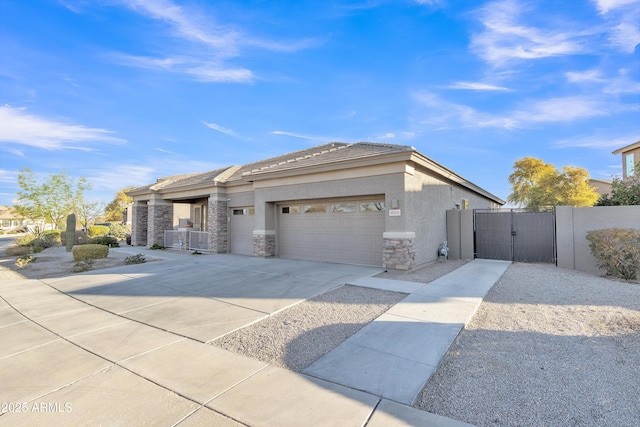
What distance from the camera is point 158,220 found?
1838 centimetres

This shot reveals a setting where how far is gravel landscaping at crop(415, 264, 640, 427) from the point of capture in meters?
2.73

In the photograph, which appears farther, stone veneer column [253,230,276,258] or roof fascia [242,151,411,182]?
stone veneer column [253,230,276,258]

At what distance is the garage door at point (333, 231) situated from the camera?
1035cm

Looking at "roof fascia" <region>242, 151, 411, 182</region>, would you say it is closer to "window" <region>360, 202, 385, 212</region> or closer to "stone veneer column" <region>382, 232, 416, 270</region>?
"window" <region>360, 202, 385, 212</region>

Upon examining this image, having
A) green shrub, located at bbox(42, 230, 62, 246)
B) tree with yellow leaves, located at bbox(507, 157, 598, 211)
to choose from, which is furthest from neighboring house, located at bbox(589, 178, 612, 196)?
green shrub, located at bbox(42, 230, 62, 246)

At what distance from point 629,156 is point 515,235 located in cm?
1957

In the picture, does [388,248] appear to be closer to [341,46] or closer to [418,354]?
[418,354]

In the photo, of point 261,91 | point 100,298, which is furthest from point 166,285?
point 261,91

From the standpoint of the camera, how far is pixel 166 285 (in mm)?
7863

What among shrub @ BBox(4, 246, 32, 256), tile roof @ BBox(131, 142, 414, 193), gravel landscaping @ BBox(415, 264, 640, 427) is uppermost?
tile roof @ BBox(131, 142, 414, 193)

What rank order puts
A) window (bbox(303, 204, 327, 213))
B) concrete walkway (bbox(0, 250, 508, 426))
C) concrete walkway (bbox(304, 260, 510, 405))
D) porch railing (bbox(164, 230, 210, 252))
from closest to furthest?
concrete walkway (bbox(0, 250, 508, 426))
concrete walkway (bbox(304, 260, 510, 405))
window (bbox(303, 204, 327, 213))
porch railing (bbox(164, 230, 210, 252))

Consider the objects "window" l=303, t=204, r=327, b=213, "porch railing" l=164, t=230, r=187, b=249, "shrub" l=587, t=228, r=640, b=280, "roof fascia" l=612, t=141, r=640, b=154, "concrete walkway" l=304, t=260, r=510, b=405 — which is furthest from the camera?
"roof fascia" l=612, t=141, r=640, b=154

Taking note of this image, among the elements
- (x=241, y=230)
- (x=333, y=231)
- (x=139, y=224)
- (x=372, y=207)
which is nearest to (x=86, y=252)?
(x=241, y=230)

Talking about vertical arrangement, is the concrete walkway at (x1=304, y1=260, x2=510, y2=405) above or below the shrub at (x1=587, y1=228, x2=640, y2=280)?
below
